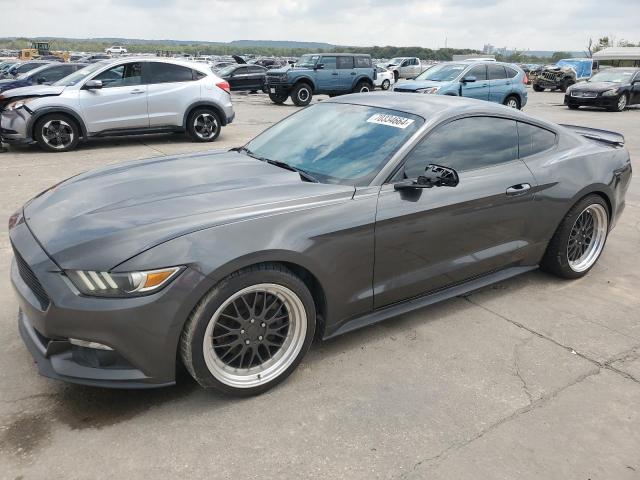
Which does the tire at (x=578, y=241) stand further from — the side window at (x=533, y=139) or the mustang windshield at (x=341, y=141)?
the mustang windshield at (x=341, y=141)

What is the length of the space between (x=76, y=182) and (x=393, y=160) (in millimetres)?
1986

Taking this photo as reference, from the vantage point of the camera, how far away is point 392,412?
106 inches

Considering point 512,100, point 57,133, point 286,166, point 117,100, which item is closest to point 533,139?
point 286,166

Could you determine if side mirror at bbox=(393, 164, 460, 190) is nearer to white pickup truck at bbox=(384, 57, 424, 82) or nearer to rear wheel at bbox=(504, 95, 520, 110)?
rear wheel at bbox=(504, 95, 520, 110)

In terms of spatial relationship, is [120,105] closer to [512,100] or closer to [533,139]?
[533,139]

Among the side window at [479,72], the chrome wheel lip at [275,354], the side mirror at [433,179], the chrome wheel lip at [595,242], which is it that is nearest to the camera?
the chrome wheel lip at [275,354]

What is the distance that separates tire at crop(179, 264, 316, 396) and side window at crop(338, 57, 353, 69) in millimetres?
18149

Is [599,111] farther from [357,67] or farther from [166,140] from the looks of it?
[166,140]

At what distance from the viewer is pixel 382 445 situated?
2.46 m

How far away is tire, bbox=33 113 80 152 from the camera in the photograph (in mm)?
9289

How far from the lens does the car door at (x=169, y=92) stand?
32.9 ft

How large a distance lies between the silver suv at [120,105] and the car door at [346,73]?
9613 millimetres

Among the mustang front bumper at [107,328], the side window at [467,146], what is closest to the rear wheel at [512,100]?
the side window at [467,146]

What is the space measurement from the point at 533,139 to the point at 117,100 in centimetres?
795
